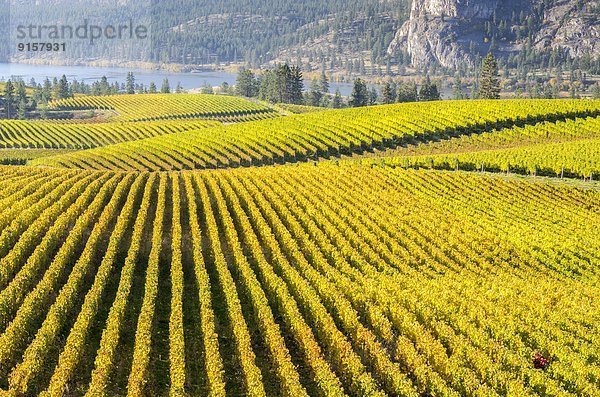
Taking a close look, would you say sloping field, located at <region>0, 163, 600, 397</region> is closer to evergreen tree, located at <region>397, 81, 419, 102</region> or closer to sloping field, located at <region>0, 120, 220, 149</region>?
sloping field, located at <region>0, 120, 220, 149</region>

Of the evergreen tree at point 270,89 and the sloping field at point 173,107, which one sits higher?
the evergreen tree at point 270,89

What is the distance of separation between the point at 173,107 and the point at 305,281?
13047 cm

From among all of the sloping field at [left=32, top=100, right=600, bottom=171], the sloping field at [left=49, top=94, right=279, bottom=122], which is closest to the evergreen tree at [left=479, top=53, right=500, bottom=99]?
the sloping field at [left=32, top=100, right=600, bottom=171]

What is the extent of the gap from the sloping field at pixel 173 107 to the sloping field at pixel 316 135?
50.8 meters

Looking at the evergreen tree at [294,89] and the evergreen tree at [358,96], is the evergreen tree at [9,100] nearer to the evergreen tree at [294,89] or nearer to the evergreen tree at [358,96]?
the evergreen tree at [294,89]

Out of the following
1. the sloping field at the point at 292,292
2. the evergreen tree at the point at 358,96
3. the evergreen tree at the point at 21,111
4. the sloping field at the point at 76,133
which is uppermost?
the evergreen tree at the point at 358,96

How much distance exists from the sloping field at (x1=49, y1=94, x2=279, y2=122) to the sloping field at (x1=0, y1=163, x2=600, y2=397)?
96.6 meters

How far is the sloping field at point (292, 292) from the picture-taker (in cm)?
2052

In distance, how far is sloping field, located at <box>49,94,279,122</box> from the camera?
14112cm

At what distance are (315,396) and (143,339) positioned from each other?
6894 millimetres

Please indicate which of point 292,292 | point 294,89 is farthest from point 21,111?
point 292,292

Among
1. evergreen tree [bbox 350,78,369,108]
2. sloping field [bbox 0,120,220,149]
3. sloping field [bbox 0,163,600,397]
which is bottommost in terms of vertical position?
sloping field [bbox 0,163,600,397]

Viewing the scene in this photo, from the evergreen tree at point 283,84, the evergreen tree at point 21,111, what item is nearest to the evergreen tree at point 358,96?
the evergreen tree at point 283,84

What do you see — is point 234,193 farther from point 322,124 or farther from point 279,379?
point 322,124
